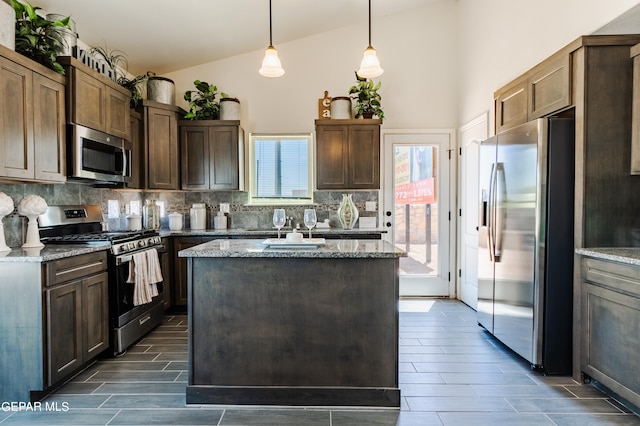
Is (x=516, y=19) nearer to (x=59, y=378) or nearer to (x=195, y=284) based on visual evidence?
(x=195, y=284)

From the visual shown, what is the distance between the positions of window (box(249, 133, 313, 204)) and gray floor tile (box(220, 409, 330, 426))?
2958mm

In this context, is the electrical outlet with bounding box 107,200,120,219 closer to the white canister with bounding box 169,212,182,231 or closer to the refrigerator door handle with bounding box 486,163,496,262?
the white canister with bounding box 169,212,182,231

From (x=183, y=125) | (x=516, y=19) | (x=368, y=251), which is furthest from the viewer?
(x=183, y=125)

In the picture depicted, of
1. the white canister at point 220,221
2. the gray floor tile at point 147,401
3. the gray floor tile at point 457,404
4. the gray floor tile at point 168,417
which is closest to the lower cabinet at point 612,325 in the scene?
the gray floor tile at point 457,404

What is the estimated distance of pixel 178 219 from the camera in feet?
14.8

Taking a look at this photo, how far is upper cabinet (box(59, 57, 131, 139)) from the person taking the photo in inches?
112

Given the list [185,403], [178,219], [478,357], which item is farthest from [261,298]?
[178,219]

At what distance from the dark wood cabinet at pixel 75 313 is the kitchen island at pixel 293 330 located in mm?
867

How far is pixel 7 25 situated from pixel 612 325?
13.6 feet

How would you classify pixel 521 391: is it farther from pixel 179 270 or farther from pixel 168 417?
pixel 179 270

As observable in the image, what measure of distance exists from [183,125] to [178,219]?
3.67ft

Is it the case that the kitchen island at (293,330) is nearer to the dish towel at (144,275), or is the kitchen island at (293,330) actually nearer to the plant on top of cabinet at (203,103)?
A: the dish towel at (144,275)

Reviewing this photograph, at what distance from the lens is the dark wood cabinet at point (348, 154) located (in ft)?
14.5

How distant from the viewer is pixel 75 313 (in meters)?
2.52
